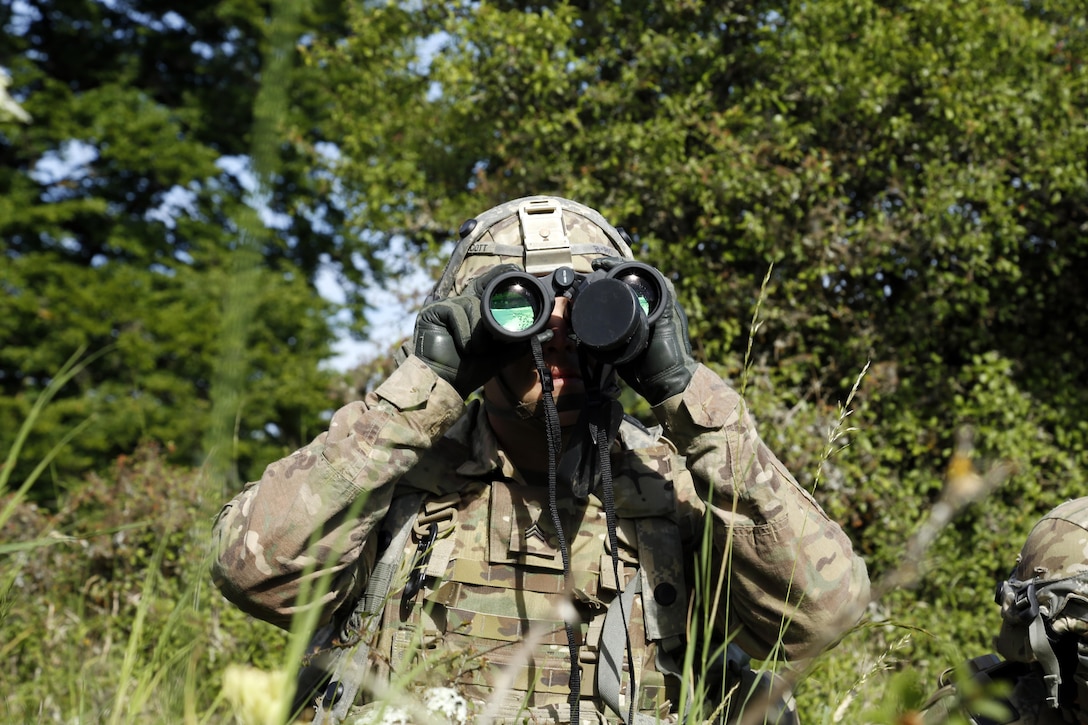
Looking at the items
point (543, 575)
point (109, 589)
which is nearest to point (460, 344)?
point (543, 575)

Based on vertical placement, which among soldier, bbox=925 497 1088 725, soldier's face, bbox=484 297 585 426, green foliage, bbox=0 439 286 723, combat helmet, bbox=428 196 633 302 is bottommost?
green foliage, bbox=0 439 286 723

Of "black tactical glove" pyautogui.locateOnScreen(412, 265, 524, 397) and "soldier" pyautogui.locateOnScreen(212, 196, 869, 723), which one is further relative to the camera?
"black tactical glove" pyautogui.locateOnScreen(412, 265, 524, 397)

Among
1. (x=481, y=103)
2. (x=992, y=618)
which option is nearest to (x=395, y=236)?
(x=481, y=103)

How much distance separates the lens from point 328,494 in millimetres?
1929

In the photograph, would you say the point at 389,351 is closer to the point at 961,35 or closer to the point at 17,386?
the point at 961,35

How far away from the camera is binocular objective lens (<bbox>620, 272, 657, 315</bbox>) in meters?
2.00

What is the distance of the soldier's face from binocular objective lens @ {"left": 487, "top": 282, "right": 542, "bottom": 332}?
0.12m

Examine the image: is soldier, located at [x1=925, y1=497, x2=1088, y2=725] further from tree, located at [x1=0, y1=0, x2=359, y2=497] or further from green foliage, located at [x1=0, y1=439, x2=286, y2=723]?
tree, located at [x1=0, y1=0, x2=359, y2=497]

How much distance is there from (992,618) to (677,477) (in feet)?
10.6

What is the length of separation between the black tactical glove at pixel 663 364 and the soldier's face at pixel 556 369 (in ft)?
0.47

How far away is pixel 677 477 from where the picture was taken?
2.27 m

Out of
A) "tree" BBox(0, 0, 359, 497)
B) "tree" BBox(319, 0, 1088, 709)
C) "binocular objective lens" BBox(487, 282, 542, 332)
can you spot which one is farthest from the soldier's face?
"tree" BBox(0, 0, 359, 497)

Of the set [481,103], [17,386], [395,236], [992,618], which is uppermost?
[481,103]

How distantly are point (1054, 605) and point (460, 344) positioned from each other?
1381 mm
